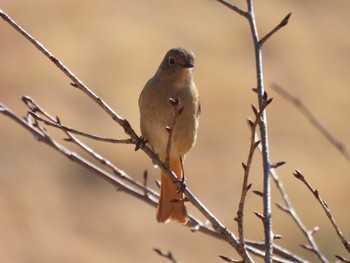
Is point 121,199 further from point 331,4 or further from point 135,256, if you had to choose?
point 331,4

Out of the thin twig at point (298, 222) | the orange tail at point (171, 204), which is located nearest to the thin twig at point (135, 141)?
the thin twig at point (298, 222)

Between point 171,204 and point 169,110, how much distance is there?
49cm

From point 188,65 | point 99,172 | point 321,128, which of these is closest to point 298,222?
point 321,128

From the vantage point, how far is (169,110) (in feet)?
14.7

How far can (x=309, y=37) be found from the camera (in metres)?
22.8

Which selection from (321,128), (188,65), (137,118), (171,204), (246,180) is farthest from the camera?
(137,118)

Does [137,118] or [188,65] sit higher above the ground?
[137,118]

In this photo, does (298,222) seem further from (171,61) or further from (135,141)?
(171,61)

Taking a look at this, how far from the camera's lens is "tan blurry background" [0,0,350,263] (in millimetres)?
16031

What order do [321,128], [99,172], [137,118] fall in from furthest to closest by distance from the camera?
[137,118] < [99,172] < [321,128]

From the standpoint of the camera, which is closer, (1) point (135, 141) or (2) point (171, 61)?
(1) point (135, 141)

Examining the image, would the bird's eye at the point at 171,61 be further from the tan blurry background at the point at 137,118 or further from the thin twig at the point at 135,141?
the tan blurry background at the point at 137,118

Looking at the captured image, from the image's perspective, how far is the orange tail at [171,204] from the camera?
13.8 ft

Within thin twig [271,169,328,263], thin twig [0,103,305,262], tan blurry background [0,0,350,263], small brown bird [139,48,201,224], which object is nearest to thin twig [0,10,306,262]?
thin twig [0,103,305,262]
